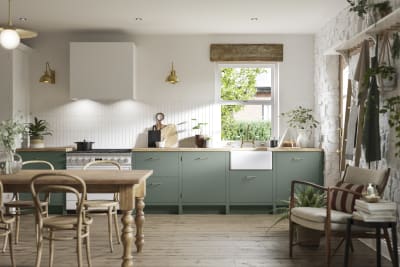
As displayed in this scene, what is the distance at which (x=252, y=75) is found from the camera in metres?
7.79

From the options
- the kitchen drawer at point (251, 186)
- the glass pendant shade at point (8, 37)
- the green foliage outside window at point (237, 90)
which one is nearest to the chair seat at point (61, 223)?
the glass pendant shade at point (8, 37)

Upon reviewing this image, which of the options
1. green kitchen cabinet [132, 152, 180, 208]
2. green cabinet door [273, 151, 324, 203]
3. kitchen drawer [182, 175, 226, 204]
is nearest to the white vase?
green cabinet door [273, 151, 324, 203]

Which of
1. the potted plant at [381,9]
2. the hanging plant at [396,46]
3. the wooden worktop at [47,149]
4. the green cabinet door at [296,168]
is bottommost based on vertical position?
the green cabinet door at [296,168]

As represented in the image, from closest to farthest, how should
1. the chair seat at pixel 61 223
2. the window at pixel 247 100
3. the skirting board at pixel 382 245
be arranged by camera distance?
1. the chair seat at pixel 61 223
2. the skirting board at pixel 382 245
3. the window at pixel 247 100

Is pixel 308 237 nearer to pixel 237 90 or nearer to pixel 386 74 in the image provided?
pixel 386 74

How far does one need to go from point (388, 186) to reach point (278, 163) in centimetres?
252

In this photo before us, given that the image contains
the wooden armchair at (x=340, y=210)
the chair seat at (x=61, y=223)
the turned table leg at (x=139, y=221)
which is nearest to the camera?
the chair seat at (x=61, y=223)

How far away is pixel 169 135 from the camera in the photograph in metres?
7.68

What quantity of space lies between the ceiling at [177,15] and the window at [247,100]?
23.5 inches

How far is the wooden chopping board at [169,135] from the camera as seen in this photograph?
7.67m

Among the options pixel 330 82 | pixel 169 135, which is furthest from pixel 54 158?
pixel 330 82

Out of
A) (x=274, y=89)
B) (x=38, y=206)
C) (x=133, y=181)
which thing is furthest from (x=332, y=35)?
(x=38, y=206)

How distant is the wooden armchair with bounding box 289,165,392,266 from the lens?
14.1 feet

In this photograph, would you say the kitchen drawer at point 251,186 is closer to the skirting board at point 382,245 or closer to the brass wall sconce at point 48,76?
the skirting board at point 382,245
